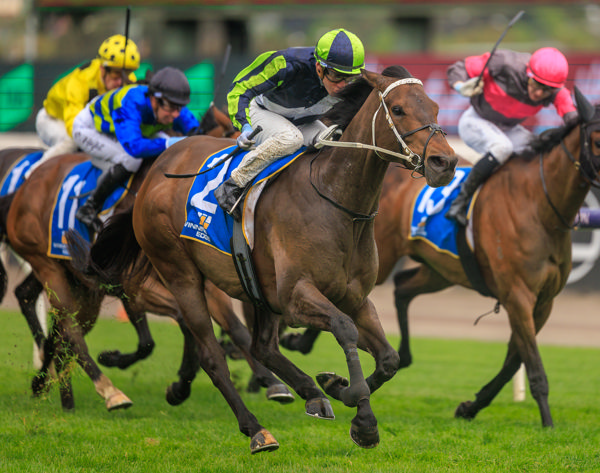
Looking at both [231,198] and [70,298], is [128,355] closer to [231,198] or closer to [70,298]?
[70,298]

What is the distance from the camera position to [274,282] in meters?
4.33

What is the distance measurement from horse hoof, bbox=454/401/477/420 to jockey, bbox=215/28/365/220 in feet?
7.67

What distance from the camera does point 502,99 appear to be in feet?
20.9

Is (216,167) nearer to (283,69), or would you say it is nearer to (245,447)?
(283,69)

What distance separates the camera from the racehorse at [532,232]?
5.57 meters

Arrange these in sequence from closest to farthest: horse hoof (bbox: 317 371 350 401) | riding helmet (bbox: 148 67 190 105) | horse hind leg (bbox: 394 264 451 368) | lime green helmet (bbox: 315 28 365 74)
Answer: horse hoof (bbox: 317 371 350 401) → lime green helmet (bbox: 315 28 365 74) → riding helmet (bbox: 148 67 190 105) → horse hind leg (bbox: 394 264 451 368)

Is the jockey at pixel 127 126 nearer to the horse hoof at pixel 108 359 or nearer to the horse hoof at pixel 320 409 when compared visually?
the horse hoof at pixel 108 359

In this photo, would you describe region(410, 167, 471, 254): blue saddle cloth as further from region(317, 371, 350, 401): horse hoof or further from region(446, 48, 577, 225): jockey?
region(317, 371, 350, 401): horse hoof

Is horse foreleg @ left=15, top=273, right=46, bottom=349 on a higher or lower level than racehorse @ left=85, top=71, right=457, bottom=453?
lower

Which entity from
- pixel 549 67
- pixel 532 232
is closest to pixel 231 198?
pixel 532 232

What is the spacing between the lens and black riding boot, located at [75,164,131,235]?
5.84 meters

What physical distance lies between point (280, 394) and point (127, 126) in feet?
6.94

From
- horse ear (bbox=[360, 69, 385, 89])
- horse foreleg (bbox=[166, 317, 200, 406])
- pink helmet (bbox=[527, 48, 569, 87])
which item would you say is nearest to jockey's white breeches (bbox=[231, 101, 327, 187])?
horse ear (bbox=[360, 69, 385, 89])

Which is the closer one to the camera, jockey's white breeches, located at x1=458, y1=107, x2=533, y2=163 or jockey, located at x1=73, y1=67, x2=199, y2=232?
jockey, located at x1=73, y1=67, x2=199, y2=232
